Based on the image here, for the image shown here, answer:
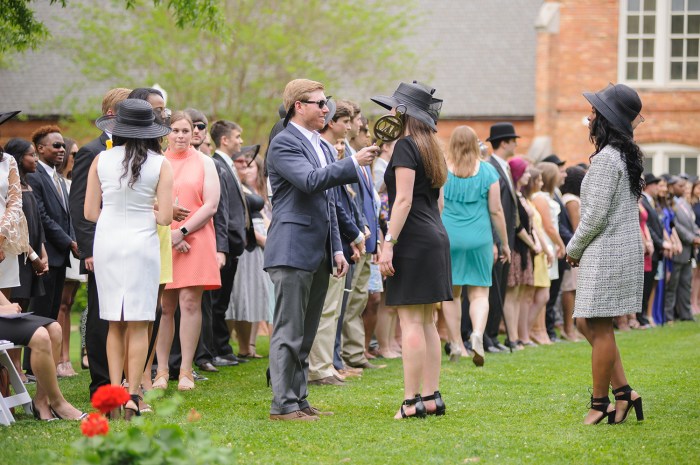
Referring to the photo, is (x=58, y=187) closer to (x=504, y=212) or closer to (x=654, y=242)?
(x=504, y=212)

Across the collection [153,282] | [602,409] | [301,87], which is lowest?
[602,409]

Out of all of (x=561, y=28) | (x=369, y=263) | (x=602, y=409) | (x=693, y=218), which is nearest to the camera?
(x=602, y=409)

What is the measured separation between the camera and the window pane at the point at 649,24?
2875 centimetres

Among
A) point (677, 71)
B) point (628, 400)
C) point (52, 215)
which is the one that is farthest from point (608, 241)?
point (677, 71)

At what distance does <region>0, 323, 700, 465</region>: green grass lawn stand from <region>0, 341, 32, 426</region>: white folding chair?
0.11 meters

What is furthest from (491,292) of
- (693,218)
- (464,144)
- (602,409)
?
(693,218)

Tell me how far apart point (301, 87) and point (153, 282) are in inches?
68.5

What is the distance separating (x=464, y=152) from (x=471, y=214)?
0.68 meters

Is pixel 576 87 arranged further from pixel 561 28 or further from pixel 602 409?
pixel 602 409

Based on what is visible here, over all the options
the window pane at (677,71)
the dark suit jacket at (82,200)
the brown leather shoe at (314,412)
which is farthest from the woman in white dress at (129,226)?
the window pane at (677,71)

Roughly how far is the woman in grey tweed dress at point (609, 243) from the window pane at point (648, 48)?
2271 cm

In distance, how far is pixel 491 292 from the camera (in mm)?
12875

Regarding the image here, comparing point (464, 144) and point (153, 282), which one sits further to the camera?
point (464, 144)

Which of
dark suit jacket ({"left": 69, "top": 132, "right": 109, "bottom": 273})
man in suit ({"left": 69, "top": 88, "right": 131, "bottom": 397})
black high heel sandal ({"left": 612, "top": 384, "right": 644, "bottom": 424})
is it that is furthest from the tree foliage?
black high heel sandal ({"left": 612, "top": 384, "right": 644, "bottom": 424})
